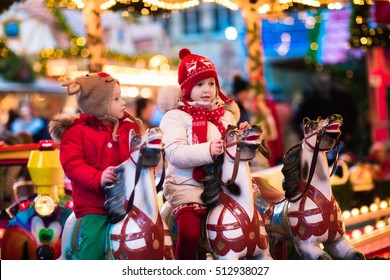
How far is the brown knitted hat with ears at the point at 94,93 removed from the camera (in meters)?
5.37

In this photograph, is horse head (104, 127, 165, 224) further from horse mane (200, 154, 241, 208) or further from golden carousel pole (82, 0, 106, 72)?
golden carousel pole (82, 0, 106, 72)

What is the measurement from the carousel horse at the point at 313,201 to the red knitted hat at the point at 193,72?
667 mm

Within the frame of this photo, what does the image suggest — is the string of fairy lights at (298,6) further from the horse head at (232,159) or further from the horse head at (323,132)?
the horse head at (232,159)

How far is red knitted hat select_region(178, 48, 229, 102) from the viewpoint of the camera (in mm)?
5555

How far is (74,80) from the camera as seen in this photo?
5387mm

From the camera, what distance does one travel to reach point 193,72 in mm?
5566

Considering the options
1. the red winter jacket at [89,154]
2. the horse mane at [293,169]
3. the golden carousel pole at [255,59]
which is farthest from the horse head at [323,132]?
the golden carousel pole at [255,59]

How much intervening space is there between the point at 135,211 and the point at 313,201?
117 centimetres

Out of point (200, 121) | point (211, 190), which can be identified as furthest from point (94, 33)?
point (211, 190)

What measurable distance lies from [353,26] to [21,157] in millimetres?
4069

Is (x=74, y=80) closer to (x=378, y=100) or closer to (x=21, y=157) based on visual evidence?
(x=21, y=157)

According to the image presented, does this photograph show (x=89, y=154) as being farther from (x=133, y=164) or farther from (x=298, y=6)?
(x=298, y=6)

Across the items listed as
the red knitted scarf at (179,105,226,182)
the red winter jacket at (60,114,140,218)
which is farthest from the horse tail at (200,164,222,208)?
the red winter jacket at (60,114,140,218)

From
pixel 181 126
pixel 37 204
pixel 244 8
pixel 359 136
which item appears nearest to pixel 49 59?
pixel 359 136
